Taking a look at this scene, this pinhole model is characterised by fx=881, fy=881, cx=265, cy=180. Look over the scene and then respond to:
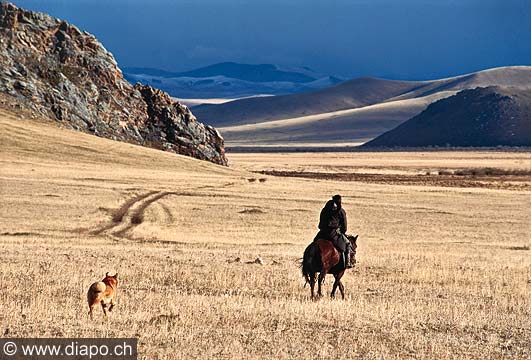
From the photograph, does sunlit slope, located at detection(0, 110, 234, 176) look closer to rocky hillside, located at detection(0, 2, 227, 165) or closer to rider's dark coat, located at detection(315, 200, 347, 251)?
rocky hillside, located at detection(0, 2, 227, 165)

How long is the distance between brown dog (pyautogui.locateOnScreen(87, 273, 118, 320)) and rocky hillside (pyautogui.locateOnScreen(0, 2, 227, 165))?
3334 inches

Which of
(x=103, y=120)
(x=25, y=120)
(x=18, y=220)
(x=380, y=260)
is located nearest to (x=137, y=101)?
(x=103, y=120)

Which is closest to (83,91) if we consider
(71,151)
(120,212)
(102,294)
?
(71,151)

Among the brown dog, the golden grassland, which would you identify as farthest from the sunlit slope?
the brown dog

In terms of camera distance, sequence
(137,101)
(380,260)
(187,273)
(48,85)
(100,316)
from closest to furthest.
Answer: (100,316)
(187,273)
(380,260)
(48,85)
(137,101)

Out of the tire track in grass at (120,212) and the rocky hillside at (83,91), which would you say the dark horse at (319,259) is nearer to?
the tire track in grass at (120,212)

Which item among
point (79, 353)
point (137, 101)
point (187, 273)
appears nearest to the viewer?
point (79, 353)

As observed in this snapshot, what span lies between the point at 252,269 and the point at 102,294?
10096mm

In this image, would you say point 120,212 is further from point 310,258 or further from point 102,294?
point 102,294

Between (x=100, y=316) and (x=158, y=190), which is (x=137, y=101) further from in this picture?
(x=100, y=316)

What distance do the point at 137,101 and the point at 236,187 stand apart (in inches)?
1650

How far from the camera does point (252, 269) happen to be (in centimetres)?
2436

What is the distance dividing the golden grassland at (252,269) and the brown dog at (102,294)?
0.31 metres

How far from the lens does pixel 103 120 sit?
102250mm
